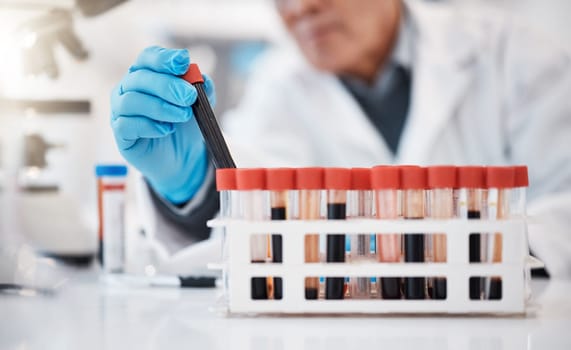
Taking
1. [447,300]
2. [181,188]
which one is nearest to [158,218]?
[181,188]

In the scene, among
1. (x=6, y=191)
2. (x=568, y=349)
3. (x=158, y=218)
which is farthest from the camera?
(x=6, y=191)

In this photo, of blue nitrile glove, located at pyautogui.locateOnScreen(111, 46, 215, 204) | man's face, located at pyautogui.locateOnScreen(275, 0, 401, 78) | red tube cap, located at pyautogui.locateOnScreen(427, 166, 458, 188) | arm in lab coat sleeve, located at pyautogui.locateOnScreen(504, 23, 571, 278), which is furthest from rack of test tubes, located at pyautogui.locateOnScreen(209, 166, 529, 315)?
man's face, located at pyautogui.locateOnScreen(275, 0, 401, 78)

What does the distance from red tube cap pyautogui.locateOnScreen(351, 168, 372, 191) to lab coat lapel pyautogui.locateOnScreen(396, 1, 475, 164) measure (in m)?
0.99

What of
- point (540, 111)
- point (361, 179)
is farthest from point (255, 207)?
point (540, 111)

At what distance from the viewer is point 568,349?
2.03ft

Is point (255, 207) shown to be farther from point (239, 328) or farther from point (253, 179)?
point (239, 328)

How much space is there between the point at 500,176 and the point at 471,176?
4 cm

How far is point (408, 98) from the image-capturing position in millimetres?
1897

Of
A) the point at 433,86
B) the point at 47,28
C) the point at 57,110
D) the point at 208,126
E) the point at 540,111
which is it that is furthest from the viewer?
the point at 433,86

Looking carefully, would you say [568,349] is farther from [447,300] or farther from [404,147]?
[404,147]

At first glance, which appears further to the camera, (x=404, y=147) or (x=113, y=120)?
(x=404, y=147)

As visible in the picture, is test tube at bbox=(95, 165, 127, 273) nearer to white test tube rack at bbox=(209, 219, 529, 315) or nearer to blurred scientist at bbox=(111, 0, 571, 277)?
blurred scientist at bbox=(111, 0, 571, 277)

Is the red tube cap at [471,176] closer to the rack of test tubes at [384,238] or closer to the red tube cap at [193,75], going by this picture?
the rack of test tubes at [384,238]

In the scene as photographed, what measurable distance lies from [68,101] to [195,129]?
1.39ft
